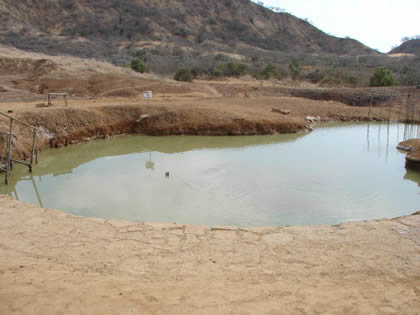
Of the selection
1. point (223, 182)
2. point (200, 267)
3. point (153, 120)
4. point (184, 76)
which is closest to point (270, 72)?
point (184, 76)

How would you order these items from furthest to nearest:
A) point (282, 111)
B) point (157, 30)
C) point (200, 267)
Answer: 1. point (157, 30)
2. point (282, 111)
3. point (200, 267)

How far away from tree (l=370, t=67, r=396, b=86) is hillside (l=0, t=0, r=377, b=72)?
1542 cm

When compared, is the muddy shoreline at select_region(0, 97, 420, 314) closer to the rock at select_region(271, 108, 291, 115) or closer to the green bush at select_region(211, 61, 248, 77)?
the rock at select_region(271, 108, 291, 115)

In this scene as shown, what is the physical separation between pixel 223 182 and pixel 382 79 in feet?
64.5

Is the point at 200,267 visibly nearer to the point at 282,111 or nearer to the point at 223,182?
the point at 223,182

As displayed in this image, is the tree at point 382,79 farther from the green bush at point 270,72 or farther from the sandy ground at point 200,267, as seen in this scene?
the sandy ground at point 200,267

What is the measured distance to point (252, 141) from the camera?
1159 cm

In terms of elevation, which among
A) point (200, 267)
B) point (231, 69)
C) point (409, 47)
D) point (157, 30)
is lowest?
point (200, 267)

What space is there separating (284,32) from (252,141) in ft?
145

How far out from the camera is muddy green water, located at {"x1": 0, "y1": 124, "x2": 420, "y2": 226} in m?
5.83

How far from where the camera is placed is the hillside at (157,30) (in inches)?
1357

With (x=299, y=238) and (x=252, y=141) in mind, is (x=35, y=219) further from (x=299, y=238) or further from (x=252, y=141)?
(x=252, y=141)

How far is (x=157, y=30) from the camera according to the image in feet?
138

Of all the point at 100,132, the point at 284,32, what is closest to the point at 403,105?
the point at 100,132
